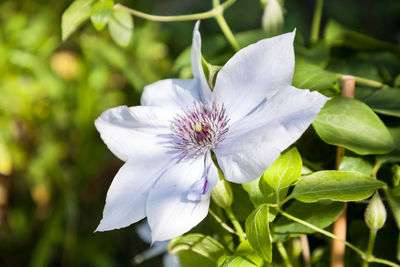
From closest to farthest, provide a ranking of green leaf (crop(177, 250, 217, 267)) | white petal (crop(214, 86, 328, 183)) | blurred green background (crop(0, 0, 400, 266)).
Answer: white petal (crop(214, 86, 328, 183)), green leaf (crop(177, 250, 217, 267)), blurred green background (crop(0, 0, 400, 266))

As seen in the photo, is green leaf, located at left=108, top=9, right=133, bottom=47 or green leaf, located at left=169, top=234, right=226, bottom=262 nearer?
green leaf, located at left=169, top=234, right=226, bottom=262

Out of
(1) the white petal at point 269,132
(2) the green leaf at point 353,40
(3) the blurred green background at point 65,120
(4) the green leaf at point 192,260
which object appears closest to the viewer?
(1) the white petal at point 269,132

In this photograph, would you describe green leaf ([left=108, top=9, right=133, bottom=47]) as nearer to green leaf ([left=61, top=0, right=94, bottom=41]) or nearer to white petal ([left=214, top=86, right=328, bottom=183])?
green leaf ([left=61, top=0, right=94, bottom=41])

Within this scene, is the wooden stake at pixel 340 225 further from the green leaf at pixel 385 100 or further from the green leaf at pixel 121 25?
the green leaf at pixel 121 25

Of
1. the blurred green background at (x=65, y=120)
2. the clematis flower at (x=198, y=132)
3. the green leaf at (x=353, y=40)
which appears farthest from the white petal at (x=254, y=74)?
the blurred green background at (x=65, y=120)

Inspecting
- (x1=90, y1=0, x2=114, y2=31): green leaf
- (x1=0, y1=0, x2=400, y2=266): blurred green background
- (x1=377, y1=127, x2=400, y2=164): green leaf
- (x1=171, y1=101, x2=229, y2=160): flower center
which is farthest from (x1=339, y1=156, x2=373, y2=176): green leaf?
(x1=0, y1=0, x2=400, y2=266): blurred green background

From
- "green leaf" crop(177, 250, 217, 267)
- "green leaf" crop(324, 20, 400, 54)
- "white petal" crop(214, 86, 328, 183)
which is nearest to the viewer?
"white petal" crop(214, 86, 328, 183)

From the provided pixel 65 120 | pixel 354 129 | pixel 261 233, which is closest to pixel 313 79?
pixel 354 129

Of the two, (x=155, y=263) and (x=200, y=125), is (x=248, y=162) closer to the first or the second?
(x=200, y=125)
